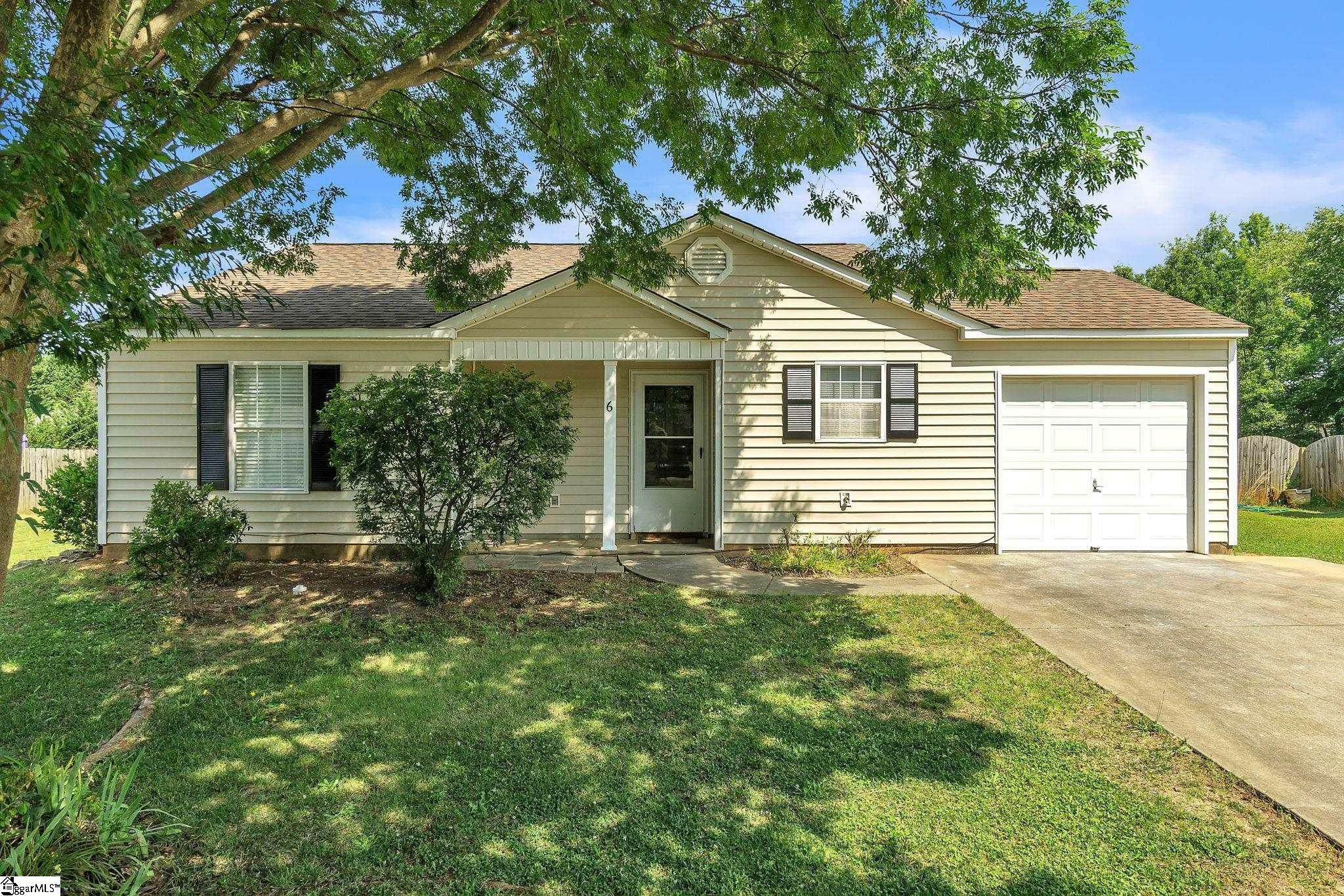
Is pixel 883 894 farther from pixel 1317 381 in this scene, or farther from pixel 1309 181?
pixel 1309 181

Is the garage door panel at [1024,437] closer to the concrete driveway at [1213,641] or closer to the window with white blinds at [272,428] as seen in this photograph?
the concrete driveway at [1213,641]

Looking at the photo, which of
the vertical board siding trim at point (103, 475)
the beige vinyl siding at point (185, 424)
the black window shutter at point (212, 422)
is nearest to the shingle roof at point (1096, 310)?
the beige vinyl siding at point (185, 424)

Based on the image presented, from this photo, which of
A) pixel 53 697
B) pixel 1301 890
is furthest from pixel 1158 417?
pixel 53 697

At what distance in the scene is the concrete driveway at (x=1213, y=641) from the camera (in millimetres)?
3645

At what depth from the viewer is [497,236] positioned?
7.93 m

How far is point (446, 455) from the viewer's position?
19.9 ft

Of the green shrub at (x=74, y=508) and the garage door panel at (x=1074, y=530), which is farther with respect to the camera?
the garage door panel at (x=1074, y=530)

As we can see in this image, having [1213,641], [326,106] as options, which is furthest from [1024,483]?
[326,106]

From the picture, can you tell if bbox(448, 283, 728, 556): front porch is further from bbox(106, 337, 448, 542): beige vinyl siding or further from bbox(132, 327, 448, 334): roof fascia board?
bbox(106, 337, 448, 542): beige vinyl siding

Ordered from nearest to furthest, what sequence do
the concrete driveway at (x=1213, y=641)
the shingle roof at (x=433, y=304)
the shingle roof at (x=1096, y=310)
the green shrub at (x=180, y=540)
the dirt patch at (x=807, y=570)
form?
the concrete driveway at (x=1213, y=641) → the green shrub at (x=180, y=540) → the dirt patch at (x=807, y=570) → the shingle roof at (x=433, y=304) → the shingle roof at (x=1096, y=310)

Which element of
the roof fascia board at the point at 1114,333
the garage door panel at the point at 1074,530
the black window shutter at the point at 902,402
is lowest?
the garage door panel at the point at 1074,530

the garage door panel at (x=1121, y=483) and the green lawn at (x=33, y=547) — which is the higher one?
the garage door panel at (x=1121, y=483)

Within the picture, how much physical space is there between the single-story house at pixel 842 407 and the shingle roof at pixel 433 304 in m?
0.07

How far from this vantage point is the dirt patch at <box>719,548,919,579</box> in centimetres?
781
